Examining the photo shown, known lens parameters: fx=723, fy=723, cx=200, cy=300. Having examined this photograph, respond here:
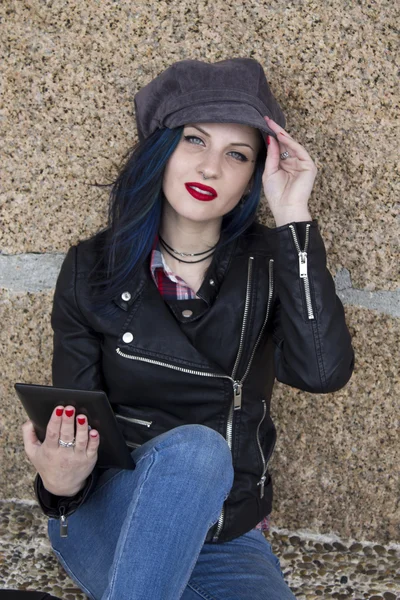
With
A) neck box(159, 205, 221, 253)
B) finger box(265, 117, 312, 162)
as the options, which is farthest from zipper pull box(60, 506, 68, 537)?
finger box(265, 117, 312, 162)

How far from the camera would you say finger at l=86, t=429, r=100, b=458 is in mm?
1456

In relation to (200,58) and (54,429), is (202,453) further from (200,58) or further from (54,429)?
(200,58)

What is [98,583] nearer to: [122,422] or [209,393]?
[122,422]

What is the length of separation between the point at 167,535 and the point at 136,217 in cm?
71

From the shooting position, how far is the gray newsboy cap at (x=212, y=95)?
151 cm

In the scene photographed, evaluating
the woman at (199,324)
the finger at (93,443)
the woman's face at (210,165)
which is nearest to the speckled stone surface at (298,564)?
the woman at (199,324)

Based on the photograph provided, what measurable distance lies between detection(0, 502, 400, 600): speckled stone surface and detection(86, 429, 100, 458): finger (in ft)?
1.75

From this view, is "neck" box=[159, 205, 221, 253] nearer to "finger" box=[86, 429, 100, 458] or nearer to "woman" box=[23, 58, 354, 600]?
"woman" box=[23, 58, 354, 600]

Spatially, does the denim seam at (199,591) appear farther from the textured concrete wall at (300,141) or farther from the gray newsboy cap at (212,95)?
the gray newsboy cap at (212,95)

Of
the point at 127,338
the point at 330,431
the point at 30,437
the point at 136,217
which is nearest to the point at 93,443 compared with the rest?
the point at 30,437

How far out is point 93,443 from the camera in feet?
4.83

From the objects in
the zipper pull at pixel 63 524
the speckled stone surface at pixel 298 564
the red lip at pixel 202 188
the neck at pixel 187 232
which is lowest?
the speckled stone surface at pixel 298 564

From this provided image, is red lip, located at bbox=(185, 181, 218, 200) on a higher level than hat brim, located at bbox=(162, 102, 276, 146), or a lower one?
lower

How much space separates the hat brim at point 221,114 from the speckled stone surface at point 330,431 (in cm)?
58
